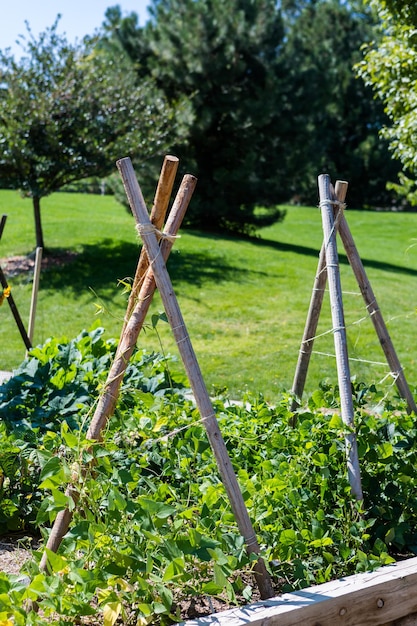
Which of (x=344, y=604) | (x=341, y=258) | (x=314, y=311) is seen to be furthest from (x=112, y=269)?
(x=344, y=604)

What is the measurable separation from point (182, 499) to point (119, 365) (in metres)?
0.71

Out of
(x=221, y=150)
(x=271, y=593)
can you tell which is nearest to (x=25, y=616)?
(x=271, y=593)

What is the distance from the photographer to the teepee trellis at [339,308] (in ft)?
11.0

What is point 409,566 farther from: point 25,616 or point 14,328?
point 14,328

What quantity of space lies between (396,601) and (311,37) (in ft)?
89.7

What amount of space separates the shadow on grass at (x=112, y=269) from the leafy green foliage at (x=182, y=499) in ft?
21.8

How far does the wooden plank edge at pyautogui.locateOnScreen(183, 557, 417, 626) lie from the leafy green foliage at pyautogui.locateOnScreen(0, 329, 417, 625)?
0.07 meters

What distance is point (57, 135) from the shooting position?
11047mm

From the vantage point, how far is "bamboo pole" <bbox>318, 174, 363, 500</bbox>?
10.5 ft

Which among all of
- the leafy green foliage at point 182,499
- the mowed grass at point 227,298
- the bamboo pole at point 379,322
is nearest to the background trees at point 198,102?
the mowed grass at point 227,298

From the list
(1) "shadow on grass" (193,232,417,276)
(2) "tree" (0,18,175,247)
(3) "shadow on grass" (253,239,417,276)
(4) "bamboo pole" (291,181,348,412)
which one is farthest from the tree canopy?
(4) "bamboo pole" (291,181,348,412)

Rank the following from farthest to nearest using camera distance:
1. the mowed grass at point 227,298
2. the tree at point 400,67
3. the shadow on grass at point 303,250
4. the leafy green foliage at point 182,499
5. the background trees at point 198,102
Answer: the shadow on grass at point 303,250 < the background trees at point 198,102 < the tree at point 400,67 < the mowed grass at point 227,298 < the leafy green foliage at point 182,499

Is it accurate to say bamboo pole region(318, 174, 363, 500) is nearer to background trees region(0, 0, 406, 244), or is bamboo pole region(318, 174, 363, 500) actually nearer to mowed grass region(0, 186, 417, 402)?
mowed grass region(0, 186, 417, 402)

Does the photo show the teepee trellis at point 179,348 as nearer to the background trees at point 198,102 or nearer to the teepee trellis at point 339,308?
the teepee trellis at point 339,308
